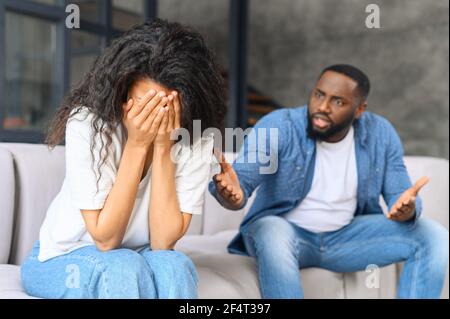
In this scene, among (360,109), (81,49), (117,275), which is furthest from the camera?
(81,49)

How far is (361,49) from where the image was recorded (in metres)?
4.73

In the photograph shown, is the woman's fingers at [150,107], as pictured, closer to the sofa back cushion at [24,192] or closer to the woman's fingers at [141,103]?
the woman's fingers at [141,103]

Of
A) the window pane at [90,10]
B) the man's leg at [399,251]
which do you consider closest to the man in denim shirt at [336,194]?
the man's leg at [399,251]

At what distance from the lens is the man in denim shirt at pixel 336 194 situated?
1678 millimetres

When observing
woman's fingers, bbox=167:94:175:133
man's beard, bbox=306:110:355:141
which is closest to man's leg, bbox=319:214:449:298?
man's beard, bbox=306:110:355:141

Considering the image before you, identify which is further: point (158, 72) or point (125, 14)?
point (125, 14)

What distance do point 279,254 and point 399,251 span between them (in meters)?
0.41

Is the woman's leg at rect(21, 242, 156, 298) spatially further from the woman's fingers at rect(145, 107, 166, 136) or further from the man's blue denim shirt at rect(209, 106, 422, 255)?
the man's blue denim shirt at rect(209, 106, 422, 255)

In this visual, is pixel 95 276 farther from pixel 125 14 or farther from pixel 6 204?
pixel 125 14

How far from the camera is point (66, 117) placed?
1218 millimetres

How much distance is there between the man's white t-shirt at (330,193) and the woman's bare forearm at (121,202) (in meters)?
0.78

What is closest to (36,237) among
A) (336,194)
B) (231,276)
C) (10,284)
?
(10,284)

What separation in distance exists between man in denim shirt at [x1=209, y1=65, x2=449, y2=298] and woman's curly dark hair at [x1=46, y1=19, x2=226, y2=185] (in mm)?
478
